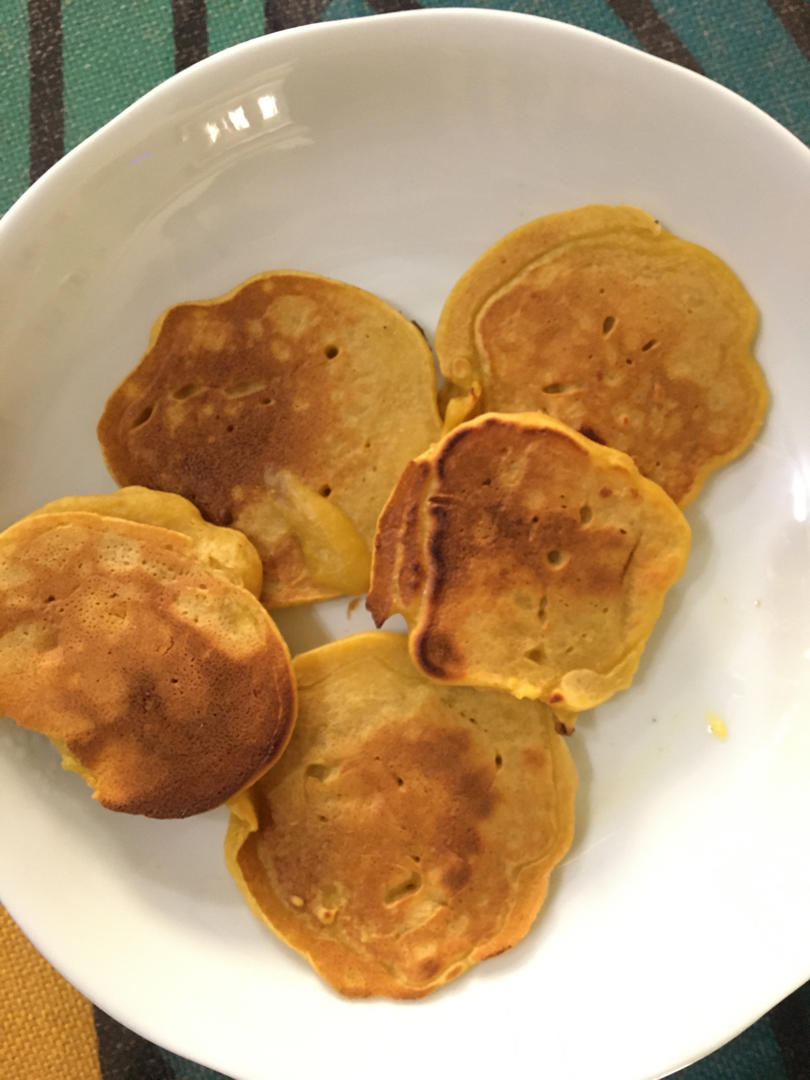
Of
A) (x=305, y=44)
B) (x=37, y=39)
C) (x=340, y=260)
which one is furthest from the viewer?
(x=37, y=39)

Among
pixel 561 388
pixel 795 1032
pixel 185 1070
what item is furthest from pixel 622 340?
pixel 185 1070

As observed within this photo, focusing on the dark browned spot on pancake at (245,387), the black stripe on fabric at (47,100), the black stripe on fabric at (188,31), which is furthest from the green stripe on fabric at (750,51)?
the black stripe on fabric at (47,100)

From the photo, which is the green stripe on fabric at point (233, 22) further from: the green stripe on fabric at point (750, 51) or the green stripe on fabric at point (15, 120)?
the green stripe on fabric at point (750, 51)

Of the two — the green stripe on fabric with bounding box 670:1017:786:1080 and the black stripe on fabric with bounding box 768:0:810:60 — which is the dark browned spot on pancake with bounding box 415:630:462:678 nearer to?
the green stripe on fabric with bounding box 670:1017:786:1080

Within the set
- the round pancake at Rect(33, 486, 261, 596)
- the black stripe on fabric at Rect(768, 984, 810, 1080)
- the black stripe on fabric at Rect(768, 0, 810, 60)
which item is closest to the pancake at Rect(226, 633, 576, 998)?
the round pancake at Rect(33, 486, 261, 596)

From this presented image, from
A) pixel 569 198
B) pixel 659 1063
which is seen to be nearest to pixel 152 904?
pixel 659 1063

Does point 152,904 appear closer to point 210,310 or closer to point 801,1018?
point 210,310
